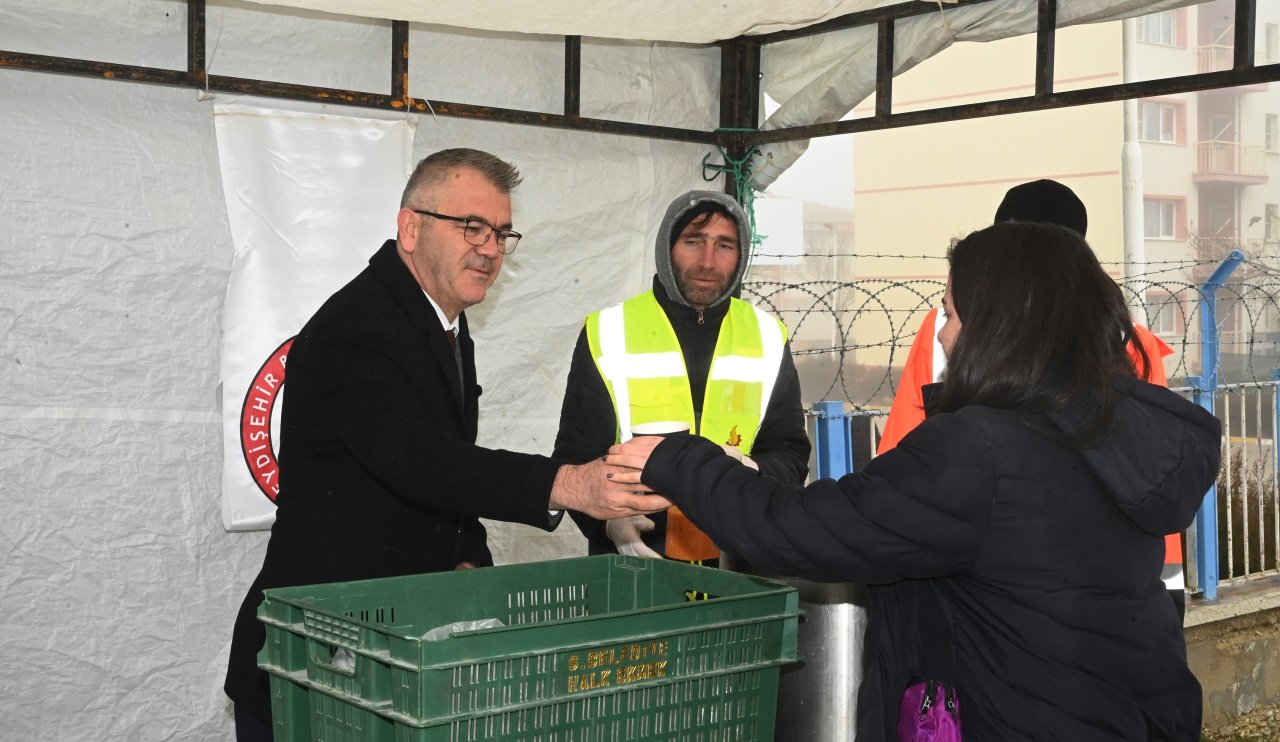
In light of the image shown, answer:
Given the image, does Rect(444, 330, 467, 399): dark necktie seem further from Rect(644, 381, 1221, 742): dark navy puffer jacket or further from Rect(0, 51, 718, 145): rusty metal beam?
Rect(0, 51, 718, 145): rusty metal beam

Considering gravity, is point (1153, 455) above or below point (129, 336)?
below

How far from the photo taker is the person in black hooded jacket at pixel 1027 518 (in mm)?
1703

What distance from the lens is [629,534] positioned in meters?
2.83

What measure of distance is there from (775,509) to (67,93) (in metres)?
2.74

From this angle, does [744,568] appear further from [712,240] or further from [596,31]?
[596,31]

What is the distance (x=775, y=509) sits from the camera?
1.78m

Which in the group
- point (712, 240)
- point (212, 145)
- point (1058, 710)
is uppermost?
point (212, 145)

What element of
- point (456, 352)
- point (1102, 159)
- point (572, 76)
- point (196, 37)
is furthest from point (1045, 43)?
point (1102, 159)

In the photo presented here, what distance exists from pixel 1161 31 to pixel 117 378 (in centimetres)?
2974

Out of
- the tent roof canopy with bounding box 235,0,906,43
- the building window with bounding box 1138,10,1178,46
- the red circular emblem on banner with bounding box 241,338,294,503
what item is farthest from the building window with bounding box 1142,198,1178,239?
the red circular emblem on banner with bounding box 241,338,294,503

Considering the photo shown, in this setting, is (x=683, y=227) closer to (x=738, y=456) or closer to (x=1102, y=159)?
(x=738, y=456)

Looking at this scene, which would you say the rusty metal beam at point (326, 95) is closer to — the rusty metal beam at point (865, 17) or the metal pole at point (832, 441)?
the rusty metal beam at point (865, 17)

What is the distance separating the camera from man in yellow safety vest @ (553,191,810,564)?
3.27 metres

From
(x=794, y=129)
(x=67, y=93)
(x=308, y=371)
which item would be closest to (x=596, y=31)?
(x=794, y=129)
